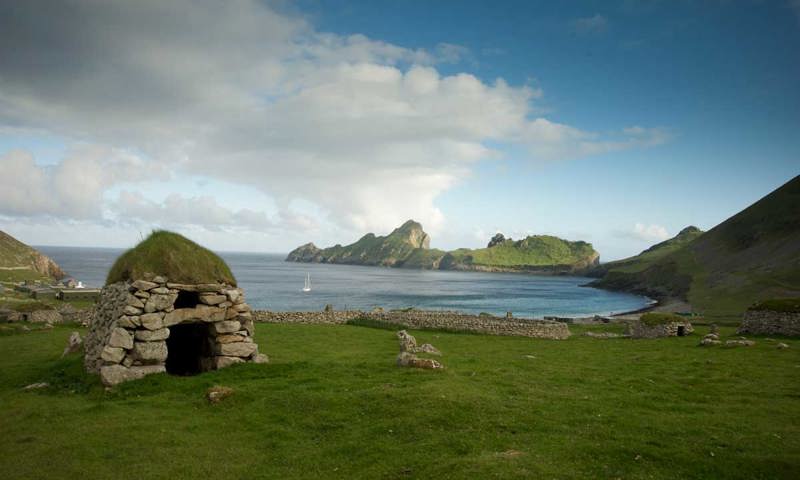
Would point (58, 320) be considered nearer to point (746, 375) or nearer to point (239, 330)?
point (239, 330)

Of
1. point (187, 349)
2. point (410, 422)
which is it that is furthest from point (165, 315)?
point (410, 422)

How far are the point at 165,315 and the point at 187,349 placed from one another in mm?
4906

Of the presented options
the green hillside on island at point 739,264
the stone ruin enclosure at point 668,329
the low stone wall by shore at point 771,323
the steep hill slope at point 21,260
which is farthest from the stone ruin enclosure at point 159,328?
the steep hill slope at point 21,260

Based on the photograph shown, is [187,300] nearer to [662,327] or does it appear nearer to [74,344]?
[74,344]

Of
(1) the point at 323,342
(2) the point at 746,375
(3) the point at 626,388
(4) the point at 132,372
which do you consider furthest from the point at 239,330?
(2) the point at 746,375

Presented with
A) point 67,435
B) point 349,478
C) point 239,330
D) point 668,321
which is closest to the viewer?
point 349,478

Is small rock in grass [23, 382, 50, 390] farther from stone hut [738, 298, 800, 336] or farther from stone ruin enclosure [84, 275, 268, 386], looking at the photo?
stone hut [738, 298, 800, 336]

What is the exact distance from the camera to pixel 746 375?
18.1 metres

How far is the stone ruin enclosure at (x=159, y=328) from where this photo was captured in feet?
56.1

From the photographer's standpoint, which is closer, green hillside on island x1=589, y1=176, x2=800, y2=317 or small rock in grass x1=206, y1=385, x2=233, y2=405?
small rock in grass x1=206, y1=385, x2=233, y2=405

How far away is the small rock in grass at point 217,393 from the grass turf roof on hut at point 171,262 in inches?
228

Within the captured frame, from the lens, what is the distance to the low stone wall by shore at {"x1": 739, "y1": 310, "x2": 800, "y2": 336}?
99.0 ft

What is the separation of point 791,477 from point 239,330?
61.3ft

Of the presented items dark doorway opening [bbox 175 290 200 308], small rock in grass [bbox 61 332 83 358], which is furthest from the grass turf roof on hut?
small rock in grass [bbox 61 332 83 358]
